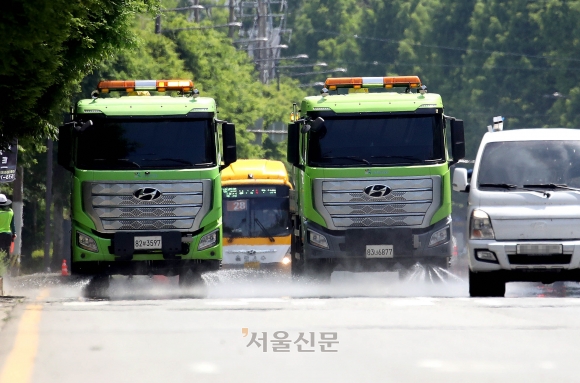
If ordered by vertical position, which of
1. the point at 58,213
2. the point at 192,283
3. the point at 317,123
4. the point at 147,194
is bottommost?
the point at 58,213

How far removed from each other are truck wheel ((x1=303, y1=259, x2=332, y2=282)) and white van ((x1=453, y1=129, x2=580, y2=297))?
3.64 m

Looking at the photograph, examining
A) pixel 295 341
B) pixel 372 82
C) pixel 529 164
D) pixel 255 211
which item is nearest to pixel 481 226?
pixel 529 164

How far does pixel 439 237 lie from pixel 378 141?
1624 millimetres

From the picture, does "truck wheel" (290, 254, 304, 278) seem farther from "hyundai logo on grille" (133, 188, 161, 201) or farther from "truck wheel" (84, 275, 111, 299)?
"truck wheel" (84, 275, 111, 299)

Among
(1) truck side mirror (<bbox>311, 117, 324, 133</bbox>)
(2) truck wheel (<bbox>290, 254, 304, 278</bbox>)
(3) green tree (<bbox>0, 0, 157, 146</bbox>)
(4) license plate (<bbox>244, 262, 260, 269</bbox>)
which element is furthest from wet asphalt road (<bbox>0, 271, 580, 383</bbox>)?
(4) license plate (<bbox>244, 262, 260, 269</bbox>)

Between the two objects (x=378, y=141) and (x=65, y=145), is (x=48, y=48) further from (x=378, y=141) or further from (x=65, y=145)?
(x=378, y=141)

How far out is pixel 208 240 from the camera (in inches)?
835

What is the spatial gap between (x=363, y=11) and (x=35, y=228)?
7179 cm

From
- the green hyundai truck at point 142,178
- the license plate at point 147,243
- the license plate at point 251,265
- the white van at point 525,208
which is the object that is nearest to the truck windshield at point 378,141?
the green hyundai truck at point 142,178

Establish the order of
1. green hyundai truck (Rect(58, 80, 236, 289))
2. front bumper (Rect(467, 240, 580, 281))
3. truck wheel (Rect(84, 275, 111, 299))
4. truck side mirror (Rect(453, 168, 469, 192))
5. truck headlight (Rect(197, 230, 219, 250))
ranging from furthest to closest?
truck wheel (Rect(84, 275, 111, 299)) < truck headlight (Rect(197, 230, 219, 250)) < green hyundai truck (Rect(58, 80, 236, 289)) < truck side mirror (Rect(453, 168, 469, 192)) < front bumper (Rect(467, 240, 580, 281))

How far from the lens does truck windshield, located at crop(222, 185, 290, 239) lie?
29.7m

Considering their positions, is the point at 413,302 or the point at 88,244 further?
the point at 88,244

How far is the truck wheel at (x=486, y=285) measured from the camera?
18125 mm

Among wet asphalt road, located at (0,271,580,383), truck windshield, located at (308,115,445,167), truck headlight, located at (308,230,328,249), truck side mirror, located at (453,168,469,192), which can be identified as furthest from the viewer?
truck headlight, located at (308,230,328,249)
